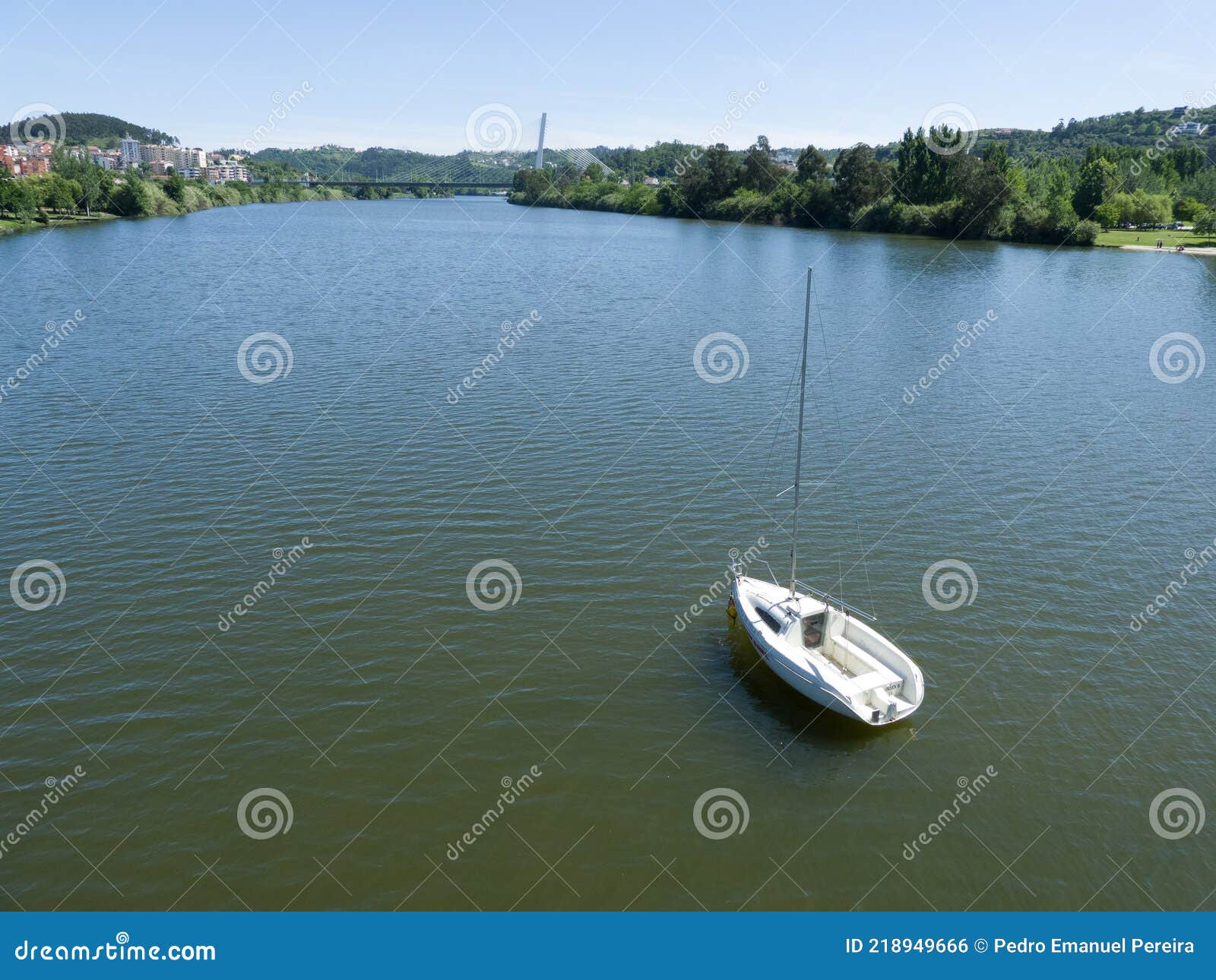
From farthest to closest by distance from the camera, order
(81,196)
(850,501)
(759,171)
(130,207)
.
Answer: (759,171) → (130,207) → (81,196) → (850,501)

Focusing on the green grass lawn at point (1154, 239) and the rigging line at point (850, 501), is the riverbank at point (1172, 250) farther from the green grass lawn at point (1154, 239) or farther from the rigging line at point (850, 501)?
the rigging line at point (850, 501)

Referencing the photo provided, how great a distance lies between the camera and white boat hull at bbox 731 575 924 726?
22000mm

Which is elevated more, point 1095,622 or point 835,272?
point 835,272

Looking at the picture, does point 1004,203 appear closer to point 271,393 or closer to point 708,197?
point 708,197

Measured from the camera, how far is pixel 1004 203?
132 meters

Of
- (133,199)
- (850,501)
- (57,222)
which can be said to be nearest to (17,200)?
(57,222)

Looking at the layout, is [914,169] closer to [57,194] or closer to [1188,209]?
[1188,209]

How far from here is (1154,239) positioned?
129375 mm

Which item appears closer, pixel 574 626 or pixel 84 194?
pixel 574 626

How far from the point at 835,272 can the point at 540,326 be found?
4520cm

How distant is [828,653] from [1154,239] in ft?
447

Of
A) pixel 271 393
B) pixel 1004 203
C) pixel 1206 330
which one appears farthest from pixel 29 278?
pixel 1004 203

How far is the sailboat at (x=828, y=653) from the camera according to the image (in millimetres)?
22016

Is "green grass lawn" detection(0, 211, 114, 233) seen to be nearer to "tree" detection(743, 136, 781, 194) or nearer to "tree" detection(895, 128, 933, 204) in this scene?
"tree" detection(743, 136, 781, 194)
